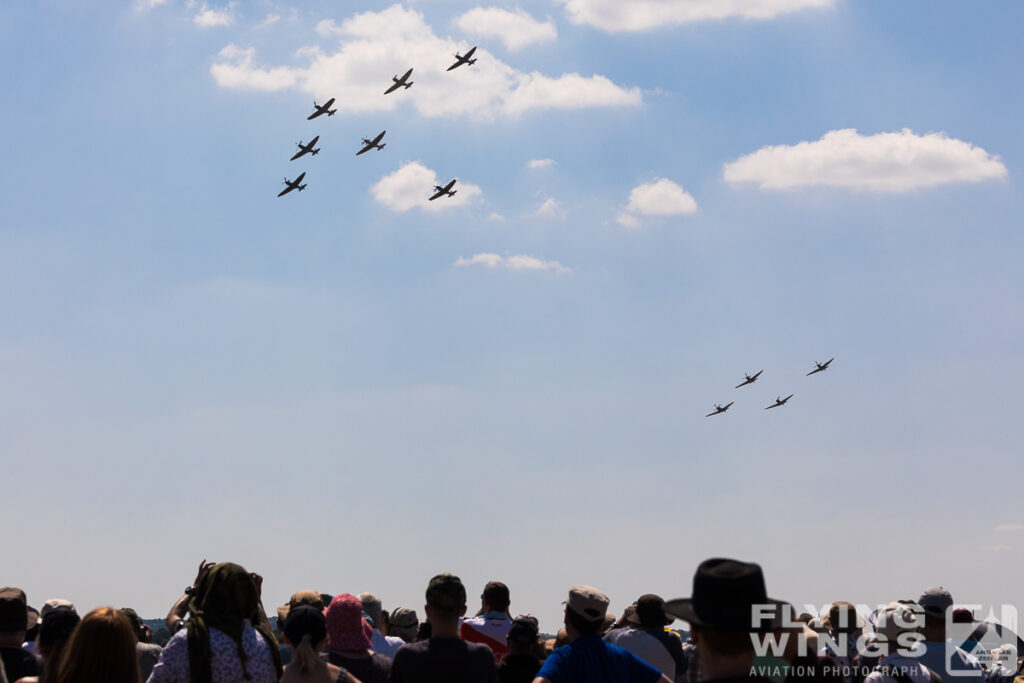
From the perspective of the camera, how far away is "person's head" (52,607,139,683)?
564cm

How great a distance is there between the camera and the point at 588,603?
7.89m

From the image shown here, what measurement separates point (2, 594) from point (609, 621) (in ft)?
25.4

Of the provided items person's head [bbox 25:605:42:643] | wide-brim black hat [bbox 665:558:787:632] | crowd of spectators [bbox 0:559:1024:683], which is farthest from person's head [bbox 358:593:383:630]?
wide-brim black hat [bbox 665:558:787:632]

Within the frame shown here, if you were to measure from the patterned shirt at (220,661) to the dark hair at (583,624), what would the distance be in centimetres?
232

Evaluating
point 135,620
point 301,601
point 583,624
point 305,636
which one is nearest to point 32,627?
point 135,620

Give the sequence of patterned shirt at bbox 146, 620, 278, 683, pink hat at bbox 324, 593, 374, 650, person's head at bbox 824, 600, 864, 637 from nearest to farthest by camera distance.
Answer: patterned shirt at bbox 146, 620, 278, 683 < pink hat at bbox 324, 593, 374, 650 < person's head at bbox 824, 600, 864, 637

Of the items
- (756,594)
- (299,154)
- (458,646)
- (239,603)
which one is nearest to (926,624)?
(458,646)

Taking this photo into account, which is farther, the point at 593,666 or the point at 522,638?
the point at 522,638

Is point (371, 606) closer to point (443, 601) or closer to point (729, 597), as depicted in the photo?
point (443, 601)

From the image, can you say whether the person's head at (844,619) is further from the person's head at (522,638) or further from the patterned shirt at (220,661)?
the patterned shirt at (220,661)

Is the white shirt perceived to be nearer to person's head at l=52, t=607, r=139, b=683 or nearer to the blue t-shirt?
the blue t-shirt

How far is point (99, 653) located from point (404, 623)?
6648mm

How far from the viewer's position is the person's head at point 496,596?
37.1 feet

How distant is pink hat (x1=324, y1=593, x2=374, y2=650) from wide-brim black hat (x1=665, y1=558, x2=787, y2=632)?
4.14 metres
